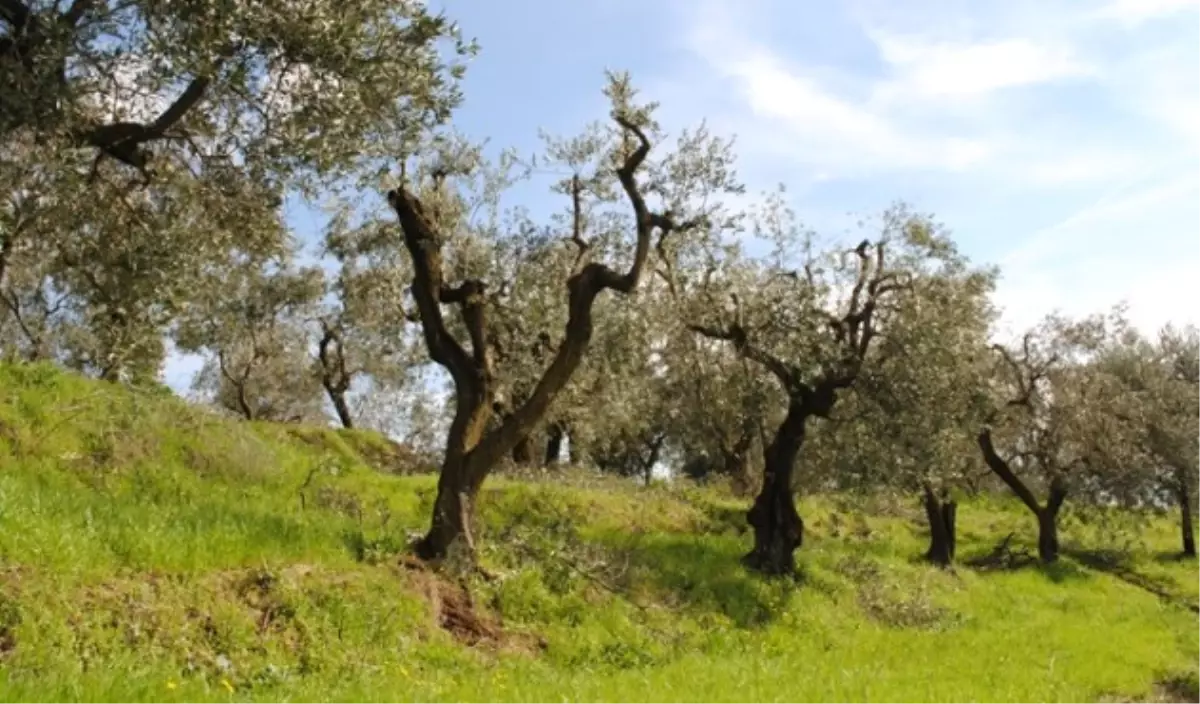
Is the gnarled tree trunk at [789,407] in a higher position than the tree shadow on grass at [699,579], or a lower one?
higher

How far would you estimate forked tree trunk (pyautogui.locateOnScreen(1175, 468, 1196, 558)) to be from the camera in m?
45.2

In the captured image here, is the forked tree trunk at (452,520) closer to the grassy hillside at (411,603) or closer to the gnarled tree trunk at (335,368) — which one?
the grassy hillside at (411,603)

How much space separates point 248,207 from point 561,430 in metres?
32.2

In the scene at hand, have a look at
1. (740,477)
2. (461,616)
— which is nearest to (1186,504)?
(740,477)

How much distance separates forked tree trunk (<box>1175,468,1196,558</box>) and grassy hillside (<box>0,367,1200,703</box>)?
608 inches

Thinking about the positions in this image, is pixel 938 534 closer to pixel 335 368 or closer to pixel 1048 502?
pixel 1048 502

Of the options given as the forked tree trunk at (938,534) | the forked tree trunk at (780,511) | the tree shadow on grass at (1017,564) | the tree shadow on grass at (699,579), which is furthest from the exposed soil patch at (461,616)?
the tree shadow on grass at (1017,564)

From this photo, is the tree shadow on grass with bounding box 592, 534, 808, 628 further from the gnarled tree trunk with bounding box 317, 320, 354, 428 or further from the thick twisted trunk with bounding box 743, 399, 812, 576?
the gnarled tree trunk with bounding box 317, 320, 354, 428

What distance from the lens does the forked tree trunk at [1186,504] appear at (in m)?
45.2

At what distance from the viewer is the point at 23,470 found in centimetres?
1633

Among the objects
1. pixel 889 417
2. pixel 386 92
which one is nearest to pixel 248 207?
pixel 386 92

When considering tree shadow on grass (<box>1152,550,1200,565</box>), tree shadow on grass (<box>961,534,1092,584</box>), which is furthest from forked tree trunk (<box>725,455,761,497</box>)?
tree shadow on grass (<box>1152,550,1200,565</box>)

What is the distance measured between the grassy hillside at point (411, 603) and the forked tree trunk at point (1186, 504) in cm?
1544

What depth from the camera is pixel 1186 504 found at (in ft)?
151
